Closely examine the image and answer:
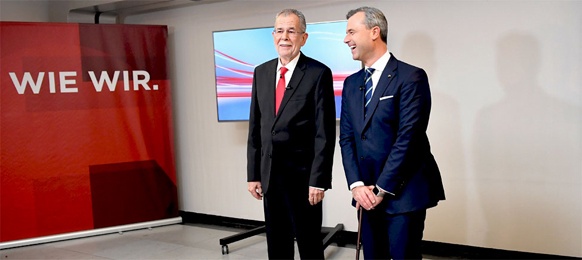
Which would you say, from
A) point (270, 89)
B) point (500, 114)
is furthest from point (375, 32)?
point (500, 114)

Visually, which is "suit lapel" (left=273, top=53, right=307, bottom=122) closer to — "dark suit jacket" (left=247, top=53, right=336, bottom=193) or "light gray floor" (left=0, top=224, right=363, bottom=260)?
"dark suit jacket" (left=247, top=53, right=336, bottom=193)

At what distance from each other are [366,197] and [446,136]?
1780 mm

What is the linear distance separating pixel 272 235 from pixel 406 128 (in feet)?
2.79

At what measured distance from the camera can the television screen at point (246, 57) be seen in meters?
4.09

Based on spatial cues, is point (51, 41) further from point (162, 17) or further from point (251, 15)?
point (251, 15)

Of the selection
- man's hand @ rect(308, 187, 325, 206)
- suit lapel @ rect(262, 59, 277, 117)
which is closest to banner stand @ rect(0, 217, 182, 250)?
suit lapel @ rect(262, 59, 277, 117)

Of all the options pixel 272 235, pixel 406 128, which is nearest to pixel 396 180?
pixel 406 128

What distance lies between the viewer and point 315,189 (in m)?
2.57

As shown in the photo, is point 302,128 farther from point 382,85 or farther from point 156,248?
point 156,248

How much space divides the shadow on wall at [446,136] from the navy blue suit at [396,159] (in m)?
1.59

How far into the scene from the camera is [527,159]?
12.0 feet

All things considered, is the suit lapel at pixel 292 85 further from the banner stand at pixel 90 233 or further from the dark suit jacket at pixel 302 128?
the banner stand at pixel 90 233

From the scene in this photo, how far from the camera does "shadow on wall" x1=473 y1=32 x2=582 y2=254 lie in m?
3.53

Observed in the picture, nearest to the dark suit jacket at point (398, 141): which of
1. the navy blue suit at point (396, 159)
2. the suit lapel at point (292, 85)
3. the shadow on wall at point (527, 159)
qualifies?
the navy blue suit at point (396, 159)
